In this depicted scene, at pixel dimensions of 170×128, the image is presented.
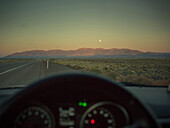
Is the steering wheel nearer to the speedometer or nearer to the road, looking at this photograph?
the speedometer

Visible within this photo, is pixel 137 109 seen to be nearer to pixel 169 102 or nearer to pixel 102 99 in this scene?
pixel 102 99

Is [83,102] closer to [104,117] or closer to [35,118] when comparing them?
[104,117]

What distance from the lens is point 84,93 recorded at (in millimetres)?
2080

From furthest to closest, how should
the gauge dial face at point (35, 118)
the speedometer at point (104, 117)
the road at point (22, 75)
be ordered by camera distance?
the road at point (22, 75) → the speedometer at point (104, 117) → the gauge dial face at point (35, 118)

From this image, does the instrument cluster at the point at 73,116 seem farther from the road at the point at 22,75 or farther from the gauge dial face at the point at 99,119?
the road at the point at 22,75

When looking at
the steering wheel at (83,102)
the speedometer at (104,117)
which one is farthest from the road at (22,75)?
the speedometer at (104,117)

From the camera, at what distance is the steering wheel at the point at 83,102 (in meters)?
1.64

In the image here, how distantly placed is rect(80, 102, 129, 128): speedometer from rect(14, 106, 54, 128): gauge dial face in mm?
391

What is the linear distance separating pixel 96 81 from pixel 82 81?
0.15 m

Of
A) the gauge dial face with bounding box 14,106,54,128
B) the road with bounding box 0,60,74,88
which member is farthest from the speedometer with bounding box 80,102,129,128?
the road with bounding box 0,60,74,88

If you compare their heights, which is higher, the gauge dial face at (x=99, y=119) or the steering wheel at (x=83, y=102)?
the steering wheel at (x=83, y=102)

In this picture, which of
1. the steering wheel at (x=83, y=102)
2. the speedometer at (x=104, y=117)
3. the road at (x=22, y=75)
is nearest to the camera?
the steering wheel at (x=83, y=102)

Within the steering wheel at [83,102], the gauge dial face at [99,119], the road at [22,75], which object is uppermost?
the steering wheel at [83,102]

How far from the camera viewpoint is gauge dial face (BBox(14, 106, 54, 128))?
6.11ft
